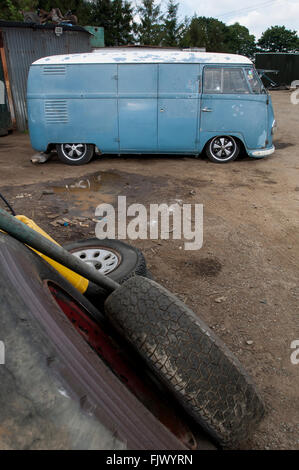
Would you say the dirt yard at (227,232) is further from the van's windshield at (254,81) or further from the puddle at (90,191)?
the van's windshield at (254,81)

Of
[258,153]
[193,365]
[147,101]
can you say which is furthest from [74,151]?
[193,365]

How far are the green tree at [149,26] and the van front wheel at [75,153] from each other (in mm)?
25058

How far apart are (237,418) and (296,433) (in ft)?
1.86

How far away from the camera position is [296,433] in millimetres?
2004

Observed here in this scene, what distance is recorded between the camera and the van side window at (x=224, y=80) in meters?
7.03

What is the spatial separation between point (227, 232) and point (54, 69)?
502 centimetres

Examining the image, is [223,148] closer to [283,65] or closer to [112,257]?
[112,257]

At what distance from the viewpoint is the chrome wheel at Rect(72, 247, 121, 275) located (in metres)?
3.10

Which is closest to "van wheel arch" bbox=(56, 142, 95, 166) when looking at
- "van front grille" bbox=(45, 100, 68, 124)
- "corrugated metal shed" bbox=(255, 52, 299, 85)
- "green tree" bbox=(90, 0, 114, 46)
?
"van front grille" bbox=(45, 100, 68, 124)

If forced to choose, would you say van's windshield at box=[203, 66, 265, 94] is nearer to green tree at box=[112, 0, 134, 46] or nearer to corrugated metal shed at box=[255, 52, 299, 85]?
corrugated metal shed at box=[255, 52, 299, 85]

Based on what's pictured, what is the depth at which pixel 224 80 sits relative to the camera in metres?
7.07

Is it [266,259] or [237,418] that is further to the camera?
[266,259]
